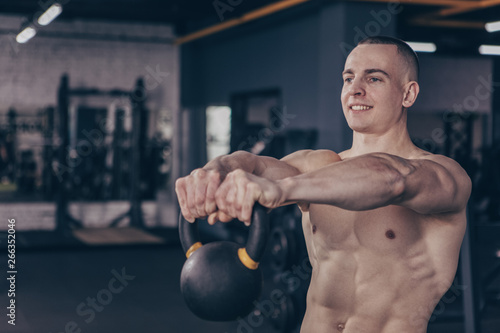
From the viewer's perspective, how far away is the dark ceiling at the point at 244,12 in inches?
283

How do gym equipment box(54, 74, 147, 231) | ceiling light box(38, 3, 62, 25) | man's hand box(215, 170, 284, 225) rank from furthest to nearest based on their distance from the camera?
gym equipment box(54, 74, 147, 231) < ceiling light box(38, 3, 62, 25) < man's hand box(215, 170, 284, 225)

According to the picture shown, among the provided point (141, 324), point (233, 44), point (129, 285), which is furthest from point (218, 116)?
point (141, 324)

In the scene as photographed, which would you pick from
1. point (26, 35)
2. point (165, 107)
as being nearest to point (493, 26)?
point (165, 107)

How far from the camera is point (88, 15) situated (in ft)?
28.4

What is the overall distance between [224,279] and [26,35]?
26.3 ft

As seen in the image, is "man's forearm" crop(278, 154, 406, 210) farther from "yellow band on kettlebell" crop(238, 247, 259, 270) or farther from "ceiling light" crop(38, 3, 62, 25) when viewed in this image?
"ceiling light" crop(38, 3, 62, 25)

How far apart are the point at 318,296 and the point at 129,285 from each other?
13.6ft

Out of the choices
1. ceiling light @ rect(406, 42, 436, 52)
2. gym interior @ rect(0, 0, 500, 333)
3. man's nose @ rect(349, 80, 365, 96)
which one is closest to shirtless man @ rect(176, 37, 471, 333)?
man's nose @ rect(349, 80, 365, 96)

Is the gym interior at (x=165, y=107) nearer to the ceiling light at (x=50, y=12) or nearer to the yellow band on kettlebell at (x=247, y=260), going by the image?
the ceiling light at (x=50, y=12)

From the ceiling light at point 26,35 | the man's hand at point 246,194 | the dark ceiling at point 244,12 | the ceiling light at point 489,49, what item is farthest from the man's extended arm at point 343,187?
the ceiling light at point 26,35

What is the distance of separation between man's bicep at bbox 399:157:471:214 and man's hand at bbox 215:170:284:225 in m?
0.26

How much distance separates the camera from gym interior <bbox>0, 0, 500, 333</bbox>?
609 centimetres

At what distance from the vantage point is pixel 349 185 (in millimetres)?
1093

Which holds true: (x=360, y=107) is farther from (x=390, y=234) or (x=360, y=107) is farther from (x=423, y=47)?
(x=423, y=47)
